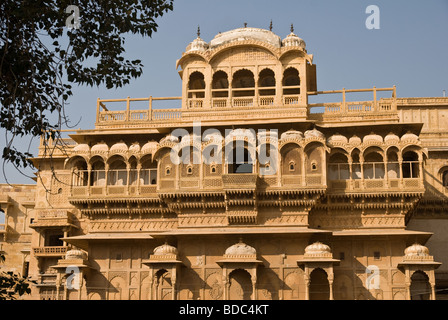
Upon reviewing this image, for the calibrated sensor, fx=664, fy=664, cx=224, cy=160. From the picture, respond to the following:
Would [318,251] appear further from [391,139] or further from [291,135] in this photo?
[391,139]

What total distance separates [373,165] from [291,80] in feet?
20.8

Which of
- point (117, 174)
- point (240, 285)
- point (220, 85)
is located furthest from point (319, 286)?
point (220, 85)

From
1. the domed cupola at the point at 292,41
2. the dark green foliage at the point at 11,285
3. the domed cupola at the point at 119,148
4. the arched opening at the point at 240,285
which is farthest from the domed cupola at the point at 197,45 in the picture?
the dark green foliage at the point at 11,285

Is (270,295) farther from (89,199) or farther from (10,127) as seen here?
(10,127)

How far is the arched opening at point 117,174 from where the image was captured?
29688mm

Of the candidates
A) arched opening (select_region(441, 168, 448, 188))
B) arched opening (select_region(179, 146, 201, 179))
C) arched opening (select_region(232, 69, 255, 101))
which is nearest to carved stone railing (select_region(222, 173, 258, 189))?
arched opening (select_region(179, 146, 201, 179))

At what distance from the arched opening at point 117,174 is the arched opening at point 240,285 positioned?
705 cm

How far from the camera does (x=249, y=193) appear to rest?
2648 cm

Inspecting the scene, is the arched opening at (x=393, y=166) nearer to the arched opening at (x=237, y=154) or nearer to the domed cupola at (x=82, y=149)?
the arched opening at (x=237, y=154)

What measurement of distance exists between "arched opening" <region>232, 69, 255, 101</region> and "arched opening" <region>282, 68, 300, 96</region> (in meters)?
1.54

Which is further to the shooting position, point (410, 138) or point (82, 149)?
point (82, 149)

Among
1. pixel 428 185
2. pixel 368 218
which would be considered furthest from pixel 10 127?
pixel 428 185

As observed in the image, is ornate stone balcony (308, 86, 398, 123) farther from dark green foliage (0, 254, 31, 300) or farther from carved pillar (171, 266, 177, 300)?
dark green foliage (0, 254, 31, 300)

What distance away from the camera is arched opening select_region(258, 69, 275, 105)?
29641mm
